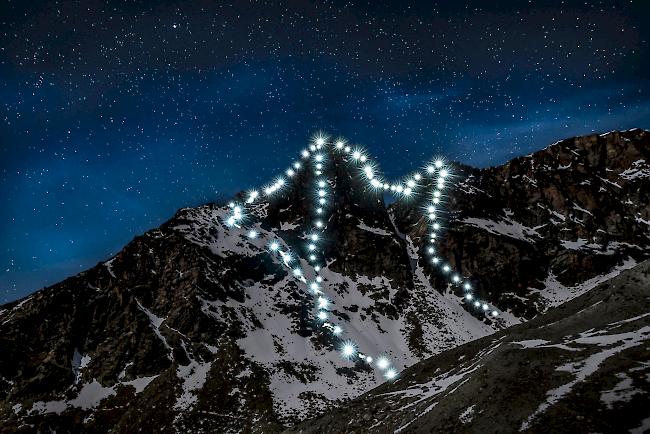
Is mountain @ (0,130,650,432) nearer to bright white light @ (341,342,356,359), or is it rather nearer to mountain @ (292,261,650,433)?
bright white light @ (341,342,356,359)

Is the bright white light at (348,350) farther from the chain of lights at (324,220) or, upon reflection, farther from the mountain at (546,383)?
the mountain at (546,383)

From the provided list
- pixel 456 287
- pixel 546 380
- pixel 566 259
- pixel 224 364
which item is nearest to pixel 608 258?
pixel 566 259

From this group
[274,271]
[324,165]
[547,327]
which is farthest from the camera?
[324,165]

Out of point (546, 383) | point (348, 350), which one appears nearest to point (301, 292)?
Result: point (348, 350)

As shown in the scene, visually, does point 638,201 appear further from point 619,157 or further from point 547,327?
point 547,327

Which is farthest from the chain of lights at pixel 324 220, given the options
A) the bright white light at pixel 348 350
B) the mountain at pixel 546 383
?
the mountain at pixel 546 383

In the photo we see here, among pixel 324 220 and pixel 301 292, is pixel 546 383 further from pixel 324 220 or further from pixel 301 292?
pixel 324 220
